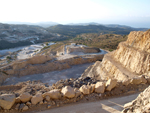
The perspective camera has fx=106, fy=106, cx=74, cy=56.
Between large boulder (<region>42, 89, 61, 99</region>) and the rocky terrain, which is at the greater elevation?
large boulder (<region>42, 89, 61, 99</region>)

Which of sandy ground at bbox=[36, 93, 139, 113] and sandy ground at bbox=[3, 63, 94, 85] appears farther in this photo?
sandy ground at bbox=[3, 63, 94, 85]

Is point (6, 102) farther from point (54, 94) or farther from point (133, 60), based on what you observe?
point (133, 60)

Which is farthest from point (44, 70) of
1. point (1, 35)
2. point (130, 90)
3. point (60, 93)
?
point (1, 35)

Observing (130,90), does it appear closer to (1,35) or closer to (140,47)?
(140,47)

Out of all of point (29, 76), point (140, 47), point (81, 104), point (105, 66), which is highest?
point (140, 47)

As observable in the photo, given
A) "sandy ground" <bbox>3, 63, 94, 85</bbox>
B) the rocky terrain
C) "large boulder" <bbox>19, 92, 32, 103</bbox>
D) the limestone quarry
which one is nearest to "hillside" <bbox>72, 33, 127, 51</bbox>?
the rocky terrain

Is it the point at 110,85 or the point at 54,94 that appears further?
the point at 110,85

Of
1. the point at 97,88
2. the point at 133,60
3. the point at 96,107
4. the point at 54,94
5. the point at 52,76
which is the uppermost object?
the point at 133,60

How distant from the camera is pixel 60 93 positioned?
6.99 meters

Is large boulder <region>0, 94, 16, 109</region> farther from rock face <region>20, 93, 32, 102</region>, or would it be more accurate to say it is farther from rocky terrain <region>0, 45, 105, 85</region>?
rocky terrain <region>0, 45, 105, 85</region>

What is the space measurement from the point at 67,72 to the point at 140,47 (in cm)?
1520

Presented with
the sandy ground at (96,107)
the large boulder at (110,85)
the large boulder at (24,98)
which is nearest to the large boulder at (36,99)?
the large boulder at (24,98)

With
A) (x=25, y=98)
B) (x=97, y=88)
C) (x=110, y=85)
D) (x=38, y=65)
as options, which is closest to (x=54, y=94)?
(x=25, y=98)

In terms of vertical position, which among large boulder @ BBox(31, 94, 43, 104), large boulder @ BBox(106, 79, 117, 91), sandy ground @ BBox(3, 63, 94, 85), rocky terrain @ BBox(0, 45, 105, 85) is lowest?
sandy ground @ BBox(3, 63, 94, 85)
